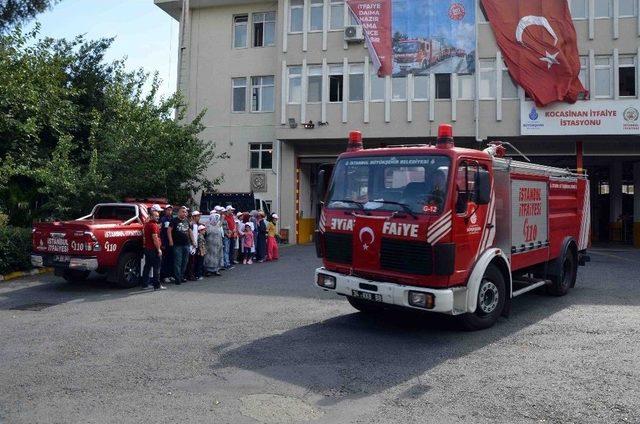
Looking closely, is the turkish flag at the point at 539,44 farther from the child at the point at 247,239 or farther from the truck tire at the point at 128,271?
the truck tire at the point at 128,271

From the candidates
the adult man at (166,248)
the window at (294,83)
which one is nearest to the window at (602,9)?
the window at (294,83)

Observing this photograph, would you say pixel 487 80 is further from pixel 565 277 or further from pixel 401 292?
pixel 401 292

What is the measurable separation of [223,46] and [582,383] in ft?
80.9

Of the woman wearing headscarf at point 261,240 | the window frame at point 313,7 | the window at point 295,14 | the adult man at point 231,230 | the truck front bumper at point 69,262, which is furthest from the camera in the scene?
the window at point 295,14

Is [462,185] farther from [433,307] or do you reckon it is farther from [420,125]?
[420,125]

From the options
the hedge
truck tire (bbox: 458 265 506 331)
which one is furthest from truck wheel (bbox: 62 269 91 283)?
truck tire (bbox: 458 265 506 331)

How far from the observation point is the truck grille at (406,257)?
7.04m

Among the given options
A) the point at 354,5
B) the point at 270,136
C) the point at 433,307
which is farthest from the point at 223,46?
the point at 433,307

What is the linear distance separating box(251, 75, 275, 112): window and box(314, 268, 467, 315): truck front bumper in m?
19.7

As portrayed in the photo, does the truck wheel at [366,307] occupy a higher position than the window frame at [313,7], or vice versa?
the window frame at [313,7]

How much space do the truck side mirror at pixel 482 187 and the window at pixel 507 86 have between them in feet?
55.8

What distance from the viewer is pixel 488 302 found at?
7.96 m

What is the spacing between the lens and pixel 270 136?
26250 millimetres

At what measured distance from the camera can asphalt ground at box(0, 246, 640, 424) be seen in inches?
196
